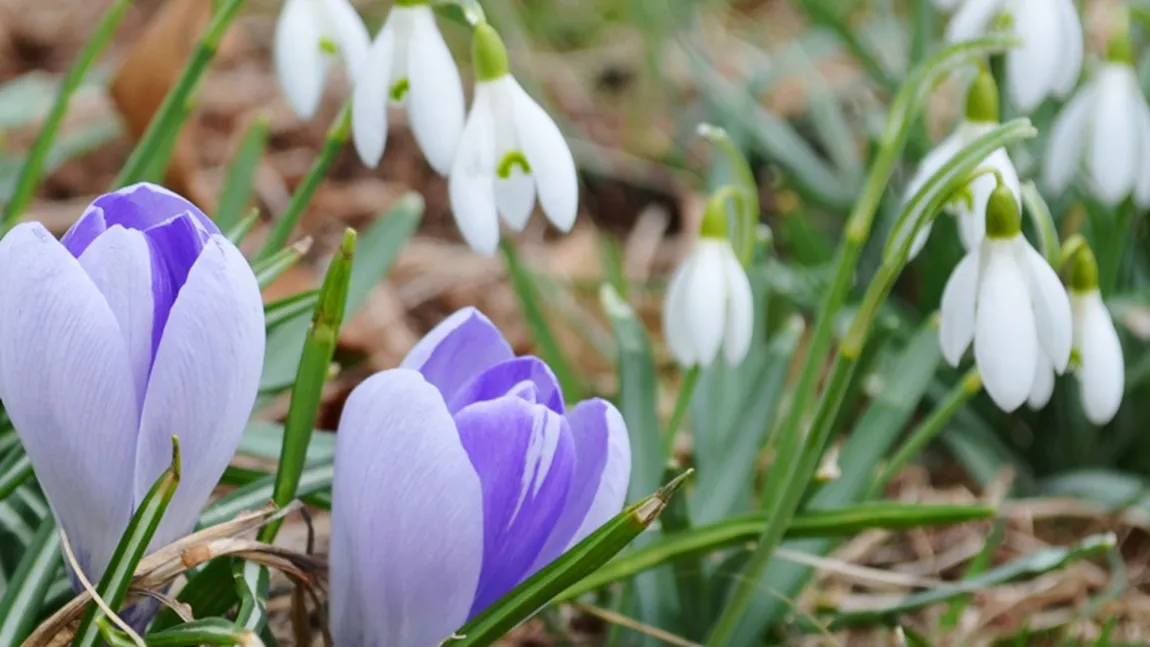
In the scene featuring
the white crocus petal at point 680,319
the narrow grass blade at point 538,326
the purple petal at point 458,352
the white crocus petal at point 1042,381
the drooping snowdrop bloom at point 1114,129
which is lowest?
the narrow grass blade at point 538,326

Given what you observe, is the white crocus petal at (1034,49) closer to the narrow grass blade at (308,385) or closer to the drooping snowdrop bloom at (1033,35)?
the drooping snowdrop bloom at (1033,35)

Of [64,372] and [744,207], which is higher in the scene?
[64,372]

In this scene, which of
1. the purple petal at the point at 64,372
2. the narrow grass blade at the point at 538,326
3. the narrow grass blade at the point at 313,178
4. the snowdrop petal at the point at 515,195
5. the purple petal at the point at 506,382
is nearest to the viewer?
the purple petal at the point at 64,372

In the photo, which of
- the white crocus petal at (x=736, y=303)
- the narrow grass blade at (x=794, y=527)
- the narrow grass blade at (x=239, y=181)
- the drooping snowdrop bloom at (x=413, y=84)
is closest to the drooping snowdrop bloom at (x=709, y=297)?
the white crocus petal at (x=736, y=303)

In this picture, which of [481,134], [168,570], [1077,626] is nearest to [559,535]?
[168,570]

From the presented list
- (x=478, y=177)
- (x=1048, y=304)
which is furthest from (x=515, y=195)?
(x=1048, y=304)

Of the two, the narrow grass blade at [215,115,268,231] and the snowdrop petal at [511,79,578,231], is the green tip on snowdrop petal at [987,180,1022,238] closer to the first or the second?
the snowdrop petal at [511,79,578,231]

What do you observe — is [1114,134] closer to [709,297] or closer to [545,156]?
[709,297]
